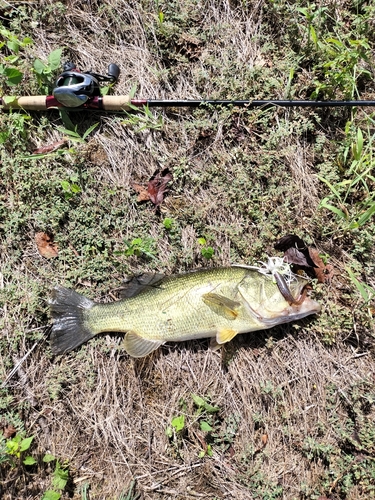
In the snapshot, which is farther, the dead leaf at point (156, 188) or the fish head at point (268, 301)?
the dead leaf at point (156, 188)

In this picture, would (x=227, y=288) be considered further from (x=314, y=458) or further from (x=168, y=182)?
(x=314, y=458)

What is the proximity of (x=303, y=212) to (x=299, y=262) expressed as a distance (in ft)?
1.62

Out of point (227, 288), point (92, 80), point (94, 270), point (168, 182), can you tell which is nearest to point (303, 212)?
point (227, 288)

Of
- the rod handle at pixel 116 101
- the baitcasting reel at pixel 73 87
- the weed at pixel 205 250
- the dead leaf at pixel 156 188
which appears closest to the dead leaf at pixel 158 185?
the dead leaf at pixel 156 188

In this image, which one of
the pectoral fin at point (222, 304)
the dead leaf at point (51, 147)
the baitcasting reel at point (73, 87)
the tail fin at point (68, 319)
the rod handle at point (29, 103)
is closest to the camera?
the pectoral fin at point (222, 304)

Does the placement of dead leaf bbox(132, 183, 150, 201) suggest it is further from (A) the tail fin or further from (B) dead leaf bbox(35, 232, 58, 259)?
(A) the tail fin

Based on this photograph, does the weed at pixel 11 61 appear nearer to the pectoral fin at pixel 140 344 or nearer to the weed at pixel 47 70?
the weed at pixel 47 70

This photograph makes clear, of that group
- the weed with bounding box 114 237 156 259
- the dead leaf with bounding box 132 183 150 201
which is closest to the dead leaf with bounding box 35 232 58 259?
the weed with bounding box 114 237 156 259

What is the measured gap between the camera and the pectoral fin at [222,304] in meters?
3.37

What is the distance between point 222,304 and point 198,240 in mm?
685

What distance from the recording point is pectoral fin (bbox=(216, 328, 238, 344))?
3432 millimetres

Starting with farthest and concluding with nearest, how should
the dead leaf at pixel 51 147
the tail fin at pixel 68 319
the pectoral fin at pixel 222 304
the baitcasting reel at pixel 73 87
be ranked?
the dead leaf at pixel 51 147 → the tail fin at pixel 68 319 → the baitcasting reel at pixel 73 87 → the pectoral fin at pixel 222 304

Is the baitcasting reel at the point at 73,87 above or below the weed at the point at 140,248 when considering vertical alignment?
above

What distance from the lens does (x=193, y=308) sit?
3438 mm
